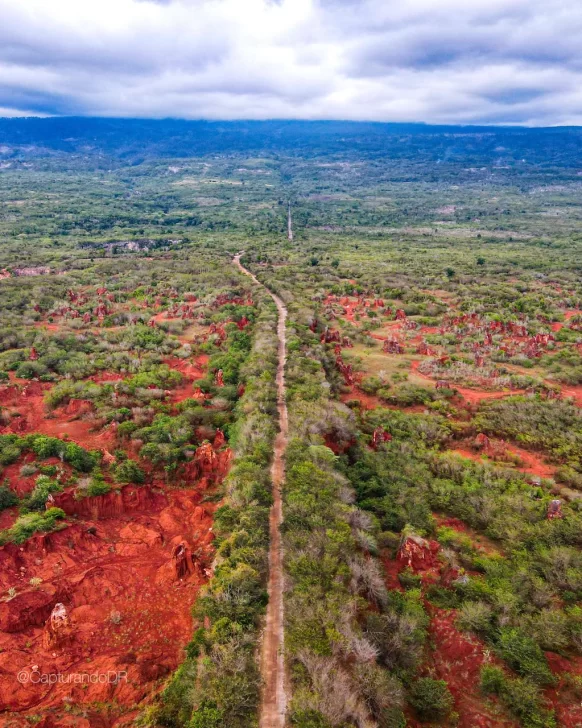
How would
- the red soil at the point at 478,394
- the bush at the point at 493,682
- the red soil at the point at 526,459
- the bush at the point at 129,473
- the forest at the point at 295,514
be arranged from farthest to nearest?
the red soil at the point at 478,394 < the red soil at the point at 526,459 < the bush at the point at 129,473 < the bush at the point at 493,682 < the forest at the point at 295,514

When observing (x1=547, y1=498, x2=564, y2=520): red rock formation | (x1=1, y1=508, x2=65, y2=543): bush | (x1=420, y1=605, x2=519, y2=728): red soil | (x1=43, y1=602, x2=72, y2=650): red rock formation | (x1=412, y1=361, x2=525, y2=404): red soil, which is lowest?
(x1=420, y1=605, x2=519, y2=728): red soil

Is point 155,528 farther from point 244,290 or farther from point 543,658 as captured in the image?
point 244,290

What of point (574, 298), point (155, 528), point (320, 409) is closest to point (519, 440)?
point (320, 409)

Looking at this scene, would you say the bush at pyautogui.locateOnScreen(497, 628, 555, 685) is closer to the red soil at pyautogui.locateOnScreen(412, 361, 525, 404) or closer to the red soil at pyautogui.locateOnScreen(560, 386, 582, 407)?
the red soil at pyautogui.locateOnScreen(412, 361, 525, 404)

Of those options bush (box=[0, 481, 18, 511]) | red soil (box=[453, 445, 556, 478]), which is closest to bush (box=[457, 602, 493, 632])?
red soil (box=[453, 445, 556, 478])

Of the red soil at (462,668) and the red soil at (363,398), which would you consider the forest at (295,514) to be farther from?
the red soil at (363,398)

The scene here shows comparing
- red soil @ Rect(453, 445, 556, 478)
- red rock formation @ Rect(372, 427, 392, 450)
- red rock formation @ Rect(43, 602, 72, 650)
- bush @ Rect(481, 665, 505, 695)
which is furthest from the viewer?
red rock formation @ Rect(372, 427, 392, 450)

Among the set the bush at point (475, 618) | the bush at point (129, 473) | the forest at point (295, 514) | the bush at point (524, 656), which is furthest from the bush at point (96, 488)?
the bush at point (524, 656)

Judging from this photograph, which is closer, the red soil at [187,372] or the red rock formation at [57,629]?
the red rock formation at [57,629]
